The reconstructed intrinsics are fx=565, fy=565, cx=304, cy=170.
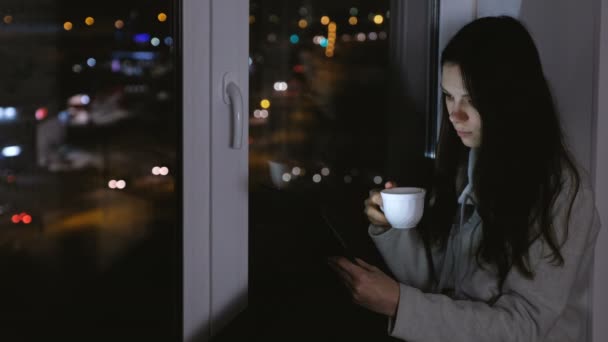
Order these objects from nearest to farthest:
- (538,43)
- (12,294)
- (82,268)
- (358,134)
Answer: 1. (12,294)
2. (82,268)
3. (538,43)
4. (358,134)

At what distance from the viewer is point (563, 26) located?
131cm

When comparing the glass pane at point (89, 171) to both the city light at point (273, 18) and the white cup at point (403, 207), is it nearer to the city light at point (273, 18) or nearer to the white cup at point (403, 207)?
the city light at point (273, 18)

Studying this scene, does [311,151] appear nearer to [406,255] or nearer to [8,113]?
[406,255]

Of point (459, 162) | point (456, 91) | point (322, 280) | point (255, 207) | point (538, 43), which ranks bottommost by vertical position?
point (322, 280)

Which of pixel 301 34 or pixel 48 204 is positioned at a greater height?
pixel 301 34

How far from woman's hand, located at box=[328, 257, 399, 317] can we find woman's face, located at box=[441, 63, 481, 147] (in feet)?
1.09

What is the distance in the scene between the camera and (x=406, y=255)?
129 centimetres

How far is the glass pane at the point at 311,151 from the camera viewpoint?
3.92ft

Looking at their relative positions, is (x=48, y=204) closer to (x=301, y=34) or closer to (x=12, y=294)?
(x=12, y=294)

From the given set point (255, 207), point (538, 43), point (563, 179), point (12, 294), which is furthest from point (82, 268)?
point (538, 43)

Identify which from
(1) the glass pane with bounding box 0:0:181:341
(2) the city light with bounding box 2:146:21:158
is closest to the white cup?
(1) the glass pane with bounding box 0:0:181:341

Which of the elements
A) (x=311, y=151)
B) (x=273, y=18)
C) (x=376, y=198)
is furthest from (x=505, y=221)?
(x=273, y=18)

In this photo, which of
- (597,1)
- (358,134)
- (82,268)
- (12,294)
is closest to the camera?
(12,294)

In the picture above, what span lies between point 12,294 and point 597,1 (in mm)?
1324
